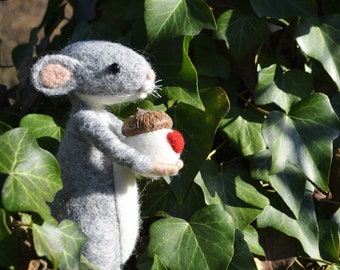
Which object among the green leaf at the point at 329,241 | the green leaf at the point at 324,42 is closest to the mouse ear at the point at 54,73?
the green leaf at the point at 324,42

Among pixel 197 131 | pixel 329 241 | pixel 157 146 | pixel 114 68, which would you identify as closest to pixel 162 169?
pixel 157 146

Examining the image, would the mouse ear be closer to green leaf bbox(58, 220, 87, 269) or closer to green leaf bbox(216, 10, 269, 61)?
green leaf bbox(58, 220, 87, 269)

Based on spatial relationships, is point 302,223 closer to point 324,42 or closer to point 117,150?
point 324,42

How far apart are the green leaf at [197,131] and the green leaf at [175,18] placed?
110 millimetres

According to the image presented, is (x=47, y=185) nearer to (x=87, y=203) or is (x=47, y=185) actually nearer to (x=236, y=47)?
(x=87, y=203)

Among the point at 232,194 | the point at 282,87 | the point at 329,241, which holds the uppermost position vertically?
the point at 282,87

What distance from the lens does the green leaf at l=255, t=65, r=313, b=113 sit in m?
1.20

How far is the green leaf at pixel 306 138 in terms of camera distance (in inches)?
44.0

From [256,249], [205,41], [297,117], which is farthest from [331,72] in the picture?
[256,249]

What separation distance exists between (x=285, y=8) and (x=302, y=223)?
363 mm

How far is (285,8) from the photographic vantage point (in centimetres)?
117

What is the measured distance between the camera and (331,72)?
1.22m

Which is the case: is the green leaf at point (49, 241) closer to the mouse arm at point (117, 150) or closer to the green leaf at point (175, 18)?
the mouse arm at point (117, 150)

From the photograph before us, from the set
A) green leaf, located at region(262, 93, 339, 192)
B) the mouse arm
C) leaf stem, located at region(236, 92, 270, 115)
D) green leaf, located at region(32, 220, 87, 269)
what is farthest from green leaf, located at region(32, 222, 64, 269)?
leaf stem, located at region(236, 92, 270, 115)
